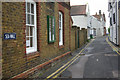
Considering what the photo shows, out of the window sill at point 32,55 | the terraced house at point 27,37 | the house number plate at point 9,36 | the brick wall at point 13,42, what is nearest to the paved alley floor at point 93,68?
the terraced house at point 27,37

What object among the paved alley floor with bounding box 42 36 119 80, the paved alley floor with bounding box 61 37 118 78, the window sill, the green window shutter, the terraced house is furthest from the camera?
the green window shutter

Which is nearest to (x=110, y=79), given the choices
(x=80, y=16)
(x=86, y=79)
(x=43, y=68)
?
(x=86, y=79)

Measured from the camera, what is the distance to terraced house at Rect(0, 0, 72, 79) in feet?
17.8

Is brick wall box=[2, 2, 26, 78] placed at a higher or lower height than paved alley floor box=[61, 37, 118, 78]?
higher

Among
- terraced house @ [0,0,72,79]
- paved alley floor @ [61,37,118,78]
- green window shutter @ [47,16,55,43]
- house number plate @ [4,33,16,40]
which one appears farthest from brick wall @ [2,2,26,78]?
green window shutter @ [47,16,55,43]

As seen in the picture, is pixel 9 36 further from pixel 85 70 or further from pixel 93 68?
pixel 93 68

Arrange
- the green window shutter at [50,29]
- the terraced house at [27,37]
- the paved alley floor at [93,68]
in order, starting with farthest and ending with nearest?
1. the green window shutter at [50,29]
2. the paved alley floor at [93,68]
3. the terraced house at [27,37]

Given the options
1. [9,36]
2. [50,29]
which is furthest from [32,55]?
[50,29]

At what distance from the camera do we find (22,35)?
6.30 m

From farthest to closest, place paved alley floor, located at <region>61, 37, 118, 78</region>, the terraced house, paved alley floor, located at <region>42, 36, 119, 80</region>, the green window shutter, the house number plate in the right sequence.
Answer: the green window shutter → paved alley floor, located at <region>61, 37, 118, 78</region> → paved alley floor, located at <region>42, 36, 119, 80</region> → the terraced house → the house number plate

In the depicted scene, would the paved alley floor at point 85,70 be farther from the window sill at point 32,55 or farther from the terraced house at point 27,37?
the window sill at point 32,55

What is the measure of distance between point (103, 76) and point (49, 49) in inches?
136

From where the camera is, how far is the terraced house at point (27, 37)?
5.42 metres

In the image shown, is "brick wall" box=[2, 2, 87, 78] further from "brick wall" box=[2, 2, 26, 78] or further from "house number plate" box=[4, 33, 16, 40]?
"house number plate" box=[4, 33, 16, 40]
